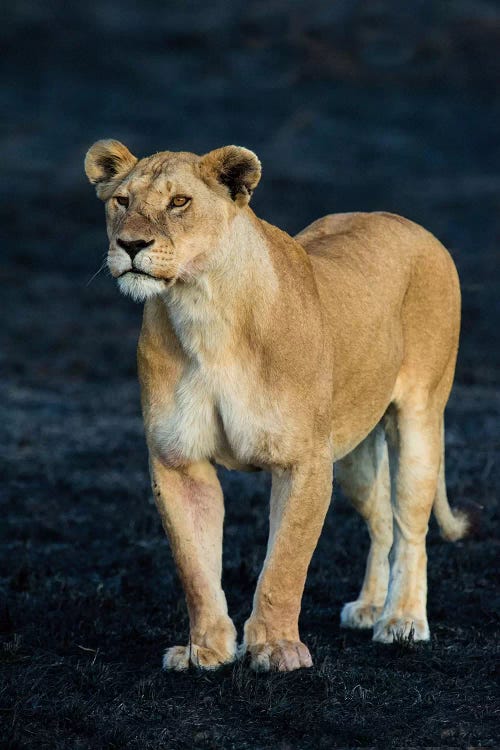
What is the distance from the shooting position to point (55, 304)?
2348 cm

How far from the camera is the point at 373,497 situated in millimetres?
6293

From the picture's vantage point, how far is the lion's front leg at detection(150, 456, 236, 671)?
5031 millimetres

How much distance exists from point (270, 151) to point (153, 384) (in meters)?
30.9

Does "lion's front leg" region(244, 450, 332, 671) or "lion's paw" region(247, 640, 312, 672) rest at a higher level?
"lion's front leg" region(244, 450, 332, 671)

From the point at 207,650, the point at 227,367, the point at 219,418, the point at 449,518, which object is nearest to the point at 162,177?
the point at 227,367

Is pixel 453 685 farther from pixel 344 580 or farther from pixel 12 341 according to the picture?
pixel 12 341

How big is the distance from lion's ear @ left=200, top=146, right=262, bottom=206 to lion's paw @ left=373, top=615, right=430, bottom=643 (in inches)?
75.6

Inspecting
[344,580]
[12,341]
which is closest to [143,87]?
[12,341]

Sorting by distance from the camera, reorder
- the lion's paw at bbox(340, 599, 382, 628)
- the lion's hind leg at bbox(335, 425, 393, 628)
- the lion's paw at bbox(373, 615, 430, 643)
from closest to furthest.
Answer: the lion's paw at bbox(373, 615, 430, 643), the lion's paw at bbox(340, 599, 382, 628), the lion's hind leg at bbox(335, 425, 393, 628)

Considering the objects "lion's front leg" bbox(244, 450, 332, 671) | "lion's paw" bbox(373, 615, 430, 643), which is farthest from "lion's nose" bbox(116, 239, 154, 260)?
"lion's paw" bbox(373, 615, 430, 643)

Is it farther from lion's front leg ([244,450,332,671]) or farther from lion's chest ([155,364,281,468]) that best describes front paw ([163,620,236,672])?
lion's chest ([155,364,281,468])

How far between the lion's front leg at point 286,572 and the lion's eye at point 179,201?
1010mm

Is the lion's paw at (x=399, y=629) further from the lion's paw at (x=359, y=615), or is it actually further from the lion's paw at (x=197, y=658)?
the lion's paw at (x=197, y=658)

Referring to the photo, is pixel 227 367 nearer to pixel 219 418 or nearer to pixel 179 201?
A: pixel 219 418
